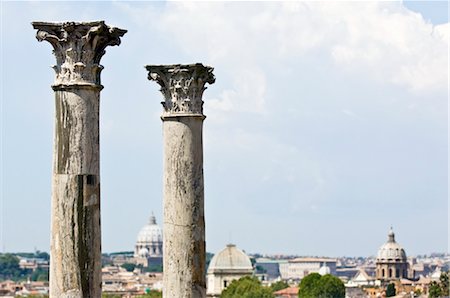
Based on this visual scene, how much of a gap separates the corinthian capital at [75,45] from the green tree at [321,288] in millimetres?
166970

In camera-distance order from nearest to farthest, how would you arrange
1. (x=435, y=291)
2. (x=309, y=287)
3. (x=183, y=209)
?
(x=183, y=209) → (x=435, y=291) → (x=309, y=287)

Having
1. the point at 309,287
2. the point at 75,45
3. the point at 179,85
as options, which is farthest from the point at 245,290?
the point at 75,45

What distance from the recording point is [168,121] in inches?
1105

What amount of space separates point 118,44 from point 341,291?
172 metres

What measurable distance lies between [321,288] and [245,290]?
12.0 metres

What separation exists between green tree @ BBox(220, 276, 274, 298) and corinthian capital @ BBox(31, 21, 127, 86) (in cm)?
15801

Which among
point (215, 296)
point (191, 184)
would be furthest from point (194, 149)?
point (215, 296)

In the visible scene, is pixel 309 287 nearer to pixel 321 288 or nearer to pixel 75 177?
pixel 321 288

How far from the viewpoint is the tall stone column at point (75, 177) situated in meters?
22.6

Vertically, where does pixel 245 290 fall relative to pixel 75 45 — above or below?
below

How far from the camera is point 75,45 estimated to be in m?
23.4

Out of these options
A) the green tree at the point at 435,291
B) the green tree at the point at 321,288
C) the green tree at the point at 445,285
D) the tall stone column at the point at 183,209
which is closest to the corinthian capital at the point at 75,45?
the tall stone column at the point at 183,209

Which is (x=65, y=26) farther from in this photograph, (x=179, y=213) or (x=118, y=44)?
(x=179, y=213)

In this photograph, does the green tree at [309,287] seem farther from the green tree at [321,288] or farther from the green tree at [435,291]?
the green tree at [435,291]
